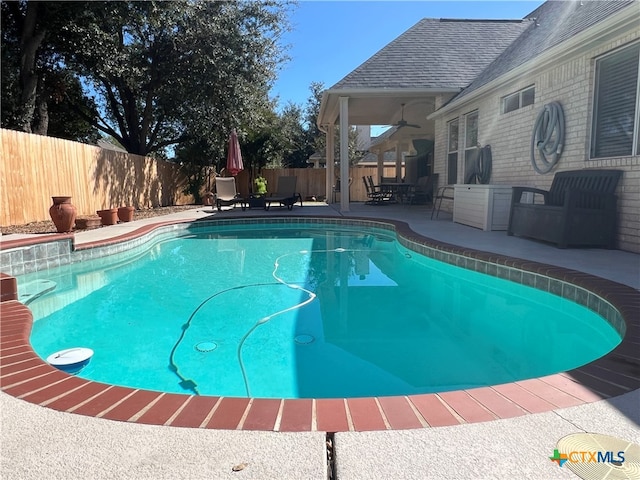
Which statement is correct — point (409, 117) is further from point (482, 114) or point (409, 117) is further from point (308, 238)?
point (308, 238)

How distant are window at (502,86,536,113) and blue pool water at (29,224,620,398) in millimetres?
3835

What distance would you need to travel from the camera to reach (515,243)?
590 cm

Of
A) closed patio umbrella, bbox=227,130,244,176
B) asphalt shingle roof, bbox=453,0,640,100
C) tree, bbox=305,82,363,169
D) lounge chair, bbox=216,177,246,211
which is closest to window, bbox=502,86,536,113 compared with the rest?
asphalt shingle roof, bbox=453,0,640,100

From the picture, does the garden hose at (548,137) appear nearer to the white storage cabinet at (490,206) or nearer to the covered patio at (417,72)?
the white storage cabinet at (490,206)

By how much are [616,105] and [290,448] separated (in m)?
6.14

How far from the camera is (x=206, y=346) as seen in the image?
335 centimetres

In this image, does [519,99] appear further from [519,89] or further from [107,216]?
[107,216]

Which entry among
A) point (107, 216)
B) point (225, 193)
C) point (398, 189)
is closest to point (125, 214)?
point (107, 216)

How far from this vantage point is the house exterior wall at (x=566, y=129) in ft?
16.8

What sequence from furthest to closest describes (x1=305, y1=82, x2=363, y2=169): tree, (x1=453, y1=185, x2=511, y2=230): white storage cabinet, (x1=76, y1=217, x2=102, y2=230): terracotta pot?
1. (x1=305, y1=82, x2=363, y2=169): tree
2. (x1=76, y1=217, x2=102, y2=230): terracotta pot
3. (x1=453, y1=185, x2=511, y2=230): white storage cabinet

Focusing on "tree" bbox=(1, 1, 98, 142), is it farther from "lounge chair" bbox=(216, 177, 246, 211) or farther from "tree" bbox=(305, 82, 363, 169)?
"tree" bbox=(305, 82, 363, 169)

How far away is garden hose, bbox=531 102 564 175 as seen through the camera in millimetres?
6430

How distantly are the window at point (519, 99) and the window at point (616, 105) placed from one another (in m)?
1.74

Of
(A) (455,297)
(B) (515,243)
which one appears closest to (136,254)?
(A) (455,297)
